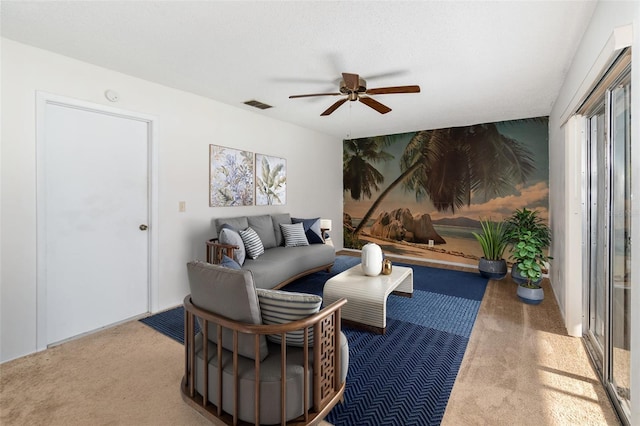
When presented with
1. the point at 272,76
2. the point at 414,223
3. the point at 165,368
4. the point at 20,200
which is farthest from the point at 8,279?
the point at 414,223

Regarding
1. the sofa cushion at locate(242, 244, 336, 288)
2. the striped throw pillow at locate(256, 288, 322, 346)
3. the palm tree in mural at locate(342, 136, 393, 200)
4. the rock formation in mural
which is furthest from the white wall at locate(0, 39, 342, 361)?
the striped throw pillow at locate(256, 288, 322, 346)

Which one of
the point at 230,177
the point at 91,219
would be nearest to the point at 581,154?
the point at 230,177

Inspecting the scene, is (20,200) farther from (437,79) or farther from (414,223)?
(414,223)

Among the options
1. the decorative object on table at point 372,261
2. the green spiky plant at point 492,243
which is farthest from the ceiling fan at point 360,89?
the green spiky plant at point 492,243

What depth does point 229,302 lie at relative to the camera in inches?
60.7

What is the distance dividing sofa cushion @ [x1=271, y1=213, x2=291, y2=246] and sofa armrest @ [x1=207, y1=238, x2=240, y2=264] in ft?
3.33

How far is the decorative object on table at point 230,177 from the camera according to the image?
12.8 feet

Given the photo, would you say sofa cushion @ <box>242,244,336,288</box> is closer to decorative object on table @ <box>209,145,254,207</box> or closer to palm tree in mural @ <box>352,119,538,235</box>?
decorative object on table @ <box>209,145,254,207</box>

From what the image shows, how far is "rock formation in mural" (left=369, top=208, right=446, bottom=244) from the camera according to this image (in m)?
5.61

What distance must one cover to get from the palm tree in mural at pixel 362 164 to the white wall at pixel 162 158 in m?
0.69

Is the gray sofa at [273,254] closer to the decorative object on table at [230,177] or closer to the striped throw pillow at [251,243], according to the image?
the striped throw pillow at [251,243]

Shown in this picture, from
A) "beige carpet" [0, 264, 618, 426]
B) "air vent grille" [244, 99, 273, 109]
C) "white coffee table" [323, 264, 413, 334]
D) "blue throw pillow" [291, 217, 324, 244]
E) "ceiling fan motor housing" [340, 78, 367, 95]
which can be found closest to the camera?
"beige carpet" [0, 264, 618, 426]

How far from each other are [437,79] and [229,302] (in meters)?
2.89

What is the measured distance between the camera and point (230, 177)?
13.5 ft
